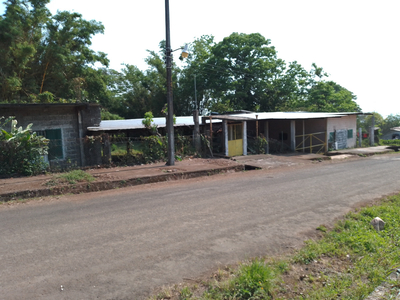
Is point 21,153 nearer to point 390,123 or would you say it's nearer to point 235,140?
point 235,140

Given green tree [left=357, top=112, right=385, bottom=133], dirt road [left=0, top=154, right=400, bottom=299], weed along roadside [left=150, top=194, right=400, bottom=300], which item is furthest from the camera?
green tree [left=357, top=112, right=385, bottom=133]

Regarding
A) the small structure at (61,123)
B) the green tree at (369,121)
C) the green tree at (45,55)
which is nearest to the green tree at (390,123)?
the green tree at (369,121)

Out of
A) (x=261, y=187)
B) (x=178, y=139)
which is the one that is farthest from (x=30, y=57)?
(x=261, y=187)

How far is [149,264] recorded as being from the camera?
5.13m

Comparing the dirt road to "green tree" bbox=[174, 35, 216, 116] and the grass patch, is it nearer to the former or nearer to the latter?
the grass patch

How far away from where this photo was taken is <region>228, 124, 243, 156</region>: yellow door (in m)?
19.8

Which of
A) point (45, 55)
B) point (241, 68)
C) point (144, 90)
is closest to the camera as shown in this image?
point (45, 55)

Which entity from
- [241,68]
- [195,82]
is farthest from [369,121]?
[195,82]

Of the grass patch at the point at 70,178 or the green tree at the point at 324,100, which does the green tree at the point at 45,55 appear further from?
the green tree at the point at 324,100

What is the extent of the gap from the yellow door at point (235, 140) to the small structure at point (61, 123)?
25.8 ft

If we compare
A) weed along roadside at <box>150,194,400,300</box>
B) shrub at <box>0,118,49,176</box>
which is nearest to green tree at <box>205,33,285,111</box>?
shrub at <box>0,118,49,176</box>

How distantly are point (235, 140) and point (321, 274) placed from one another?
1536cm

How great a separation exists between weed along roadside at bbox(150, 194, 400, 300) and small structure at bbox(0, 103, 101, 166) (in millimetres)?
11599

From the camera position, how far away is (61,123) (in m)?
16.0
